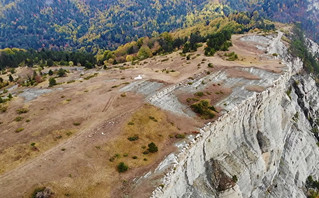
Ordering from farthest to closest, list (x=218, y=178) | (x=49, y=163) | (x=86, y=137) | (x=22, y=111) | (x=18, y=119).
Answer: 1. (x=22, y=111)
2. (x=18, y=119)
3. (x=218, y=178)
4. (x=86, y=137)
5. (x=49, y=163)

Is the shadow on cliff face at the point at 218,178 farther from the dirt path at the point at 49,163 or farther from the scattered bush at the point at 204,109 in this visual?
the dirt path at the point at 49,163

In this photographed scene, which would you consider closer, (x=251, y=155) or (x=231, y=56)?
(x=251, y=155)

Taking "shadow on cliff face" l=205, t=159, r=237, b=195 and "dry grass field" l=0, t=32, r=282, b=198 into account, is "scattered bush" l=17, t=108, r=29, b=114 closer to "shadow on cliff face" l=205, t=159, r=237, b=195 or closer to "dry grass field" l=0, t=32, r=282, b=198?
"dry grass field" l=0, t=32, r=282, b=198

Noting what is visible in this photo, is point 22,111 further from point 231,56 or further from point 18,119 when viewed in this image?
point 231,56

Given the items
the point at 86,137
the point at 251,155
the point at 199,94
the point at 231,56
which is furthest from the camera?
the point at 231,56

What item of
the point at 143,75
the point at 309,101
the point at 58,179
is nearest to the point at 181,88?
the point at 143,75

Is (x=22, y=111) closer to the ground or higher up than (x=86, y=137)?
closer to the ground

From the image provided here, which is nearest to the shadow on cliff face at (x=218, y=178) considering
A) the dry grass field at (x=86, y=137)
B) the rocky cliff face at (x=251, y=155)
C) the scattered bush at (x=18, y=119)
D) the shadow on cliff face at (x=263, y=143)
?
the rocky cliff face at (x=251, y=155)

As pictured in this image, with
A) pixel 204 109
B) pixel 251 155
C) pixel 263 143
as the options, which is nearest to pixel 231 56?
pixel 263 143
